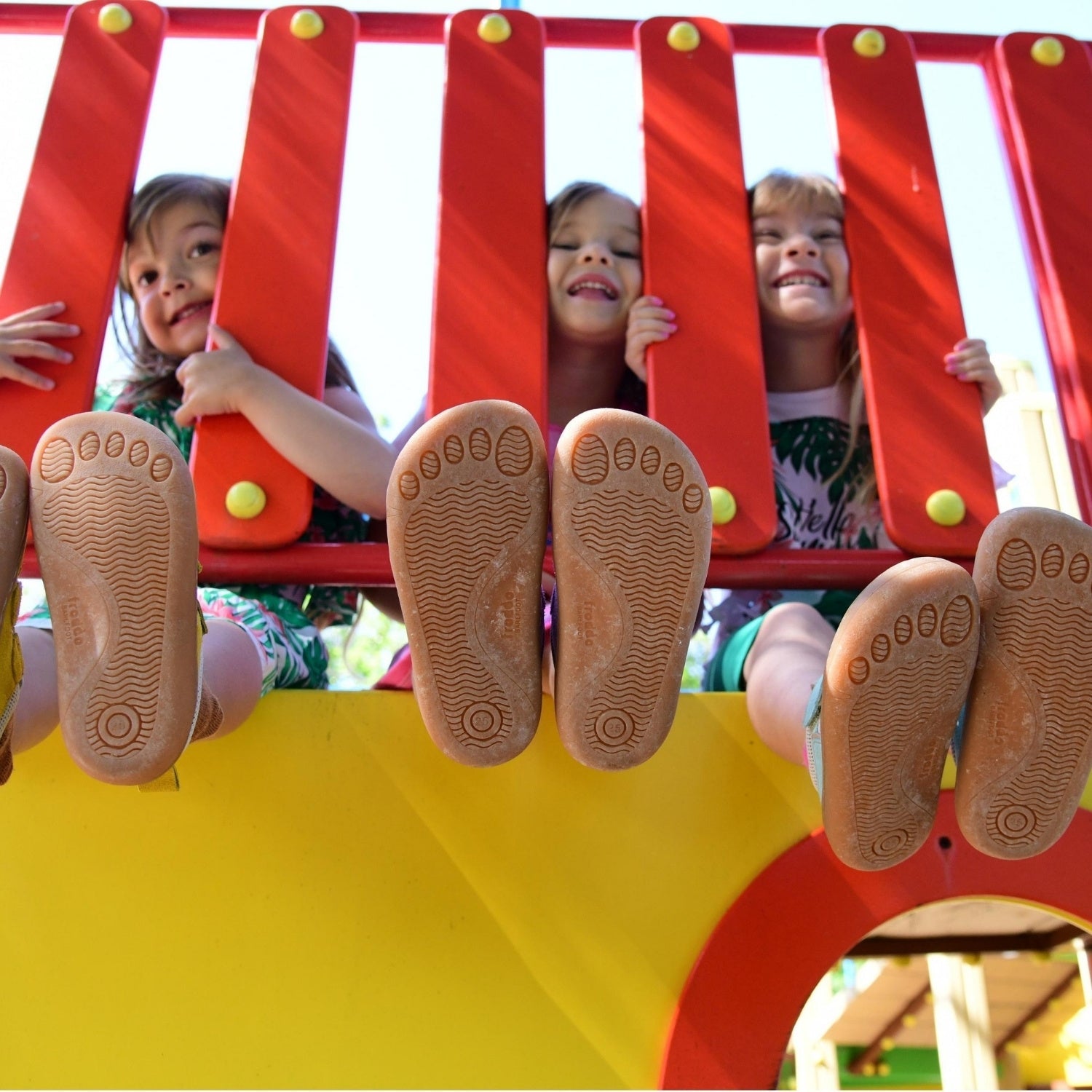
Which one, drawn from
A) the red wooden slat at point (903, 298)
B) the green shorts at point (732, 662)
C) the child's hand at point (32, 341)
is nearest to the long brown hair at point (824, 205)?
the red wooden slat at point (903, 298)

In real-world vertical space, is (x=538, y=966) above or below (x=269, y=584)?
below

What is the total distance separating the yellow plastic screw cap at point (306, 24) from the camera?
4.91ft

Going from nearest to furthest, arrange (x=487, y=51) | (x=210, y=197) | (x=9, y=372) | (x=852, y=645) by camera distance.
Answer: (x=852, y=645)
(x=9, y=372)
(x=487, y=51)
(x=210, y=197)

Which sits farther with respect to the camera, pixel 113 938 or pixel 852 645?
pixel 113 938

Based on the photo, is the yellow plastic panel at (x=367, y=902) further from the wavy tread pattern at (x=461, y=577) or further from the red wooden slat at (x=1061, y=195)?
the red wooden slat at (x=1061, y=195)

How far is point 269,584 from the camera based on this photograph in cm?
139

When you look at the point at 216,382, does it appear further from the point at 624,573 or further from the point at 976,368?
the point at 976,368

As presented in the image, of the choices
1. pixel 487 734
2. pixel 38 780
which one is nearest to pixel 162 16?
pixel 38 780

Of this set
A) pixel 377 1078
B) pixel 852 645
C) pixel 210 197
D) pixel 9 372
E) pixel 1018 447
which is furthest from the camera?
pixel 1018 447

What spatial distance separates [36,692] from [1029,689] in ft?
2.72

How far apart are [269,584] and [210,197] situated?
600mm

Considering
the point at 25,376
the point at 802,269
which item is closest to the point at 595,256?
the point at 802,269

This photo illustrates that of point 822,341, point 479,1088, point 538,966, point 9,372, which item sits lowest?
point 479,1088

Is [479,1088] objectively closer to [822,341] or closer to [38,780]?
[38,780]
